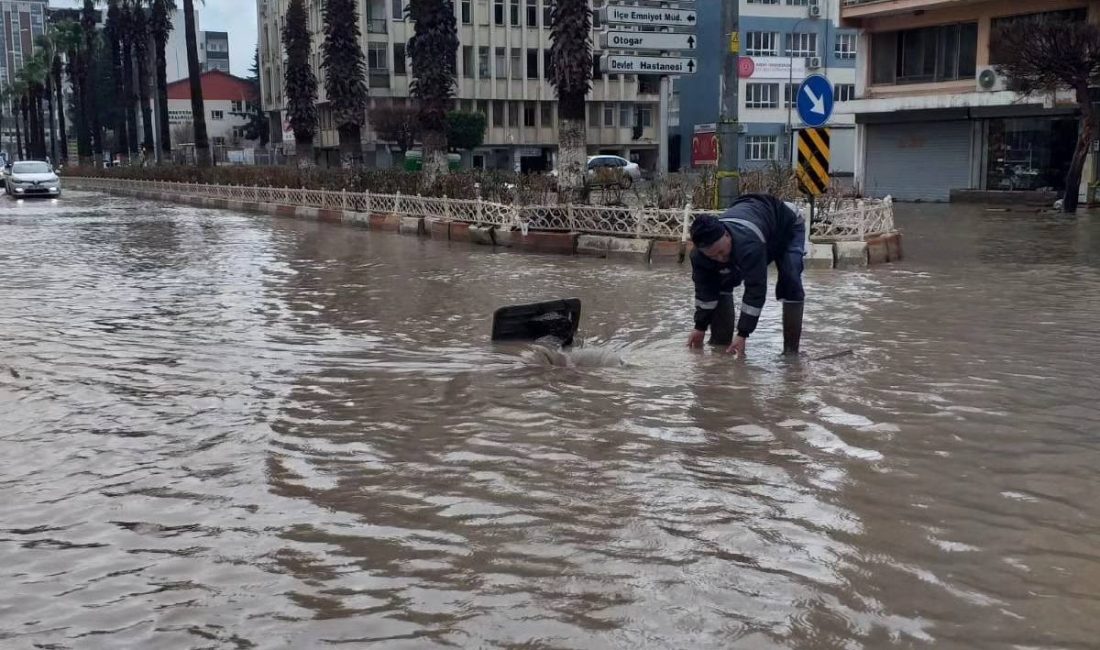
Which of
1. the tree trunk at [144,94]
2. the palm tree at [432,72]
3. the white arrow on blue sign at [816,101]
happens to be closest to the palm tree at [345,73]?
the palm tree at [432,72]

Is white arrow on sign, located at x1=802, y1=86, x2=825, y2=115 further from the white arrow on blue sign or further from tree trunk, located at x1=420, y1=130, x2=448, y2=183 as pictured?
tree trunk, located at x1=420, y1=130, x2=448, y2=183

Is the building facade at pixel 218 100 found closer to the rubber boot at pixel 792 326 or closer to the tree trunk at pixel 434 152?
the tree trunk at pixel 434 152

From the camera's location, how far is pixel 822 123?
45.5ft

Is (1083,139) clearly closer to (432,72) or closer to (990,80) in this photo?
(990,80)

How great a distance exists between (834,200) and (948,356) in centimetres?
828

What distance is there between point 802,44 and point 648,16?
44.2 meters

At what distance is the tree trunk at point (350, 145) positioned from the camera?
3180 centimetres

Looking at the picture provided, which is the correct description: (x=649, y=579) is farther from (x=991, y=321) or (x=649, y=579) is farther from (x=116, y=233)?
(x=116, y=233)

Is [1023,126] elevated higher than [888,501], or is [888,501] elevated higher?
[1023,126]

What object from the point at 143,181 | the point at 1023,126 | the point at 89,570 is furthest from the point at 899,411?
the point at 143,181

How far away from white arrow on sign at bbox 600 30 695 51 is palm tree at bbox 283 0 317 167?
59.4 feet

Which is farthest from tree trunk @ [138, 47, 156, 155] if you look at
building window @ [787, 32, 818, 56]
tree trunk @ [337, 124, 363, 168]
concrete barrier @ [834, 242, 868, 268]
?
concrete barrier @ [834, 242, 868, 268]

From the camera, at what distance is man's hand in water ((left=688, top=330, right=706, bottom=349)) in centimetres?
868

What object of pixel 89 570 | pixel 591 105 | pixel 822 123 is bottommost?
pixel 89 570
